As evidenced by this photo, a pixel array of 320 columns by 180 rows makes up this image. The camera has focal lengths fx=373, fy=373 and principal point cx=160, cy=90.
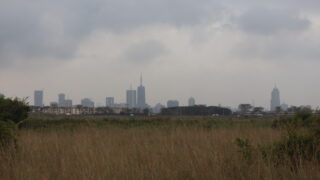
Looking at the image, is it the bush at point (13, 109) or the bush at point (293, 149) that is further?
the bush at point (13, 109)

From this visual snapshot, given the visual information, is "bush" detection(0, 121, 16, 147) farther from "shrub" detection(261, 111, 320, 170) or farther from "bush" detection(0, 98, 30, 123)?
"bush" detection(0, 98, 30, 123)

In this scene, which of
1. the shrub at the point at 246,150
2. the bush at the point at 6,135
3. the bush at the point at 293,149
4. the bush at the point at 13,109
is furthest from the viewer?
the bush at the point at 13,109

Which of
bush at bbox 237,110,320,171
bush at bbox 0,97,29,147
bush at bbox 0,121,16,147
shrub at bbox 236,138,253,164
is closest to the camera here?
bush at bbox 237,110,320,171

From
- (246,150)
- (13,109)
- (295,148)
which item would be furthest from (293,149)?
(13,109)

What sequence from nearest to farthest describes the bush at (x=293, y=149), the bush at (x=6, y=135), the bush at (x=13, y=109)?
the bush at (x=293, y=149)
the bush at (x=6, y=135)
the bush at (x=13, y=109)

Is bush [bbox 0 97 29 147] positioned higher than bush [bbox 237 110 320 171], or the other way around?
bush [bbox 0 97 29 147]

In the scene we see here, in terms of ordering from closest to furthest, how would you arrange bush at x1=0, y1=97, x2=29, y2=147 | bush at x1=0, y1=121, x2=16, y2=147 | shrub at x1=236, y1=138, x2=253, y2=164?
shrub at x1=236, y1=138, x2=253, y2=164
bush at x1=0, y1=121, x2=16, y2=147
bush at x1=0, y1=97, x2=29, y2=147

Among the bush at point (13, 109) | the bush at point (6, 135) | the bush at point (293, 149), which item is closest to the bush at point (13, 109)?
the bush at point (13, 109)

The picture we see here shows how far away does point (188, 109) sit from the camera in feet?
243

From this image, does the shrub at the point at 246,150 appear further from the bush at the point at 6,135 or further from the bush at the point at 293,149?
the bush at the point at 6,135

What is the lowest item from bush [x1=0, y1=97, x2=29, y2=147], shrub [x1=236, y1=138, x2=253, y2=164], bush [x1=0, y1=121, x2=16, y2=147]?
shrub [x1=236, y1=138, x2=253, y2=164]

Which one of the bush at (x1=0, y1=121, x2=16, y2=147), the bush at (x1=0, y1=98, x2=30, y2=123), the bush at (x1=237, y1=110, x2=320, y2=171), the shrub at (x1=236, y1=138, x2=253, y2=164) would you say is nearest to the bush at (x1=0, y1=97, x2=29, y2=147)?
the bush at (x1=0, y1=98, x2=30, y2=123)

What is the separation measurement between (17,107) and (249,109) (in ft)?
248

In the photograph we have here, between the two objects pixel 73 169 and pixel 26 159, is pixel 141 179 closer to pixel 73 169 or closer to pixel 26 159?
pixel 73 169
